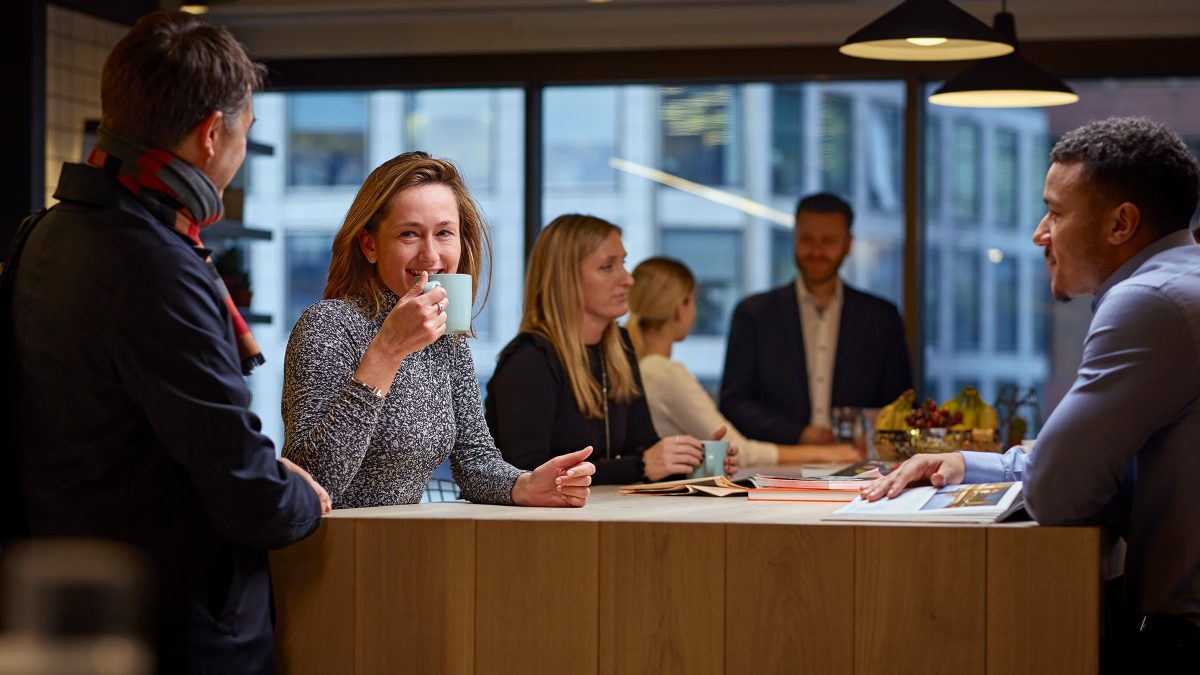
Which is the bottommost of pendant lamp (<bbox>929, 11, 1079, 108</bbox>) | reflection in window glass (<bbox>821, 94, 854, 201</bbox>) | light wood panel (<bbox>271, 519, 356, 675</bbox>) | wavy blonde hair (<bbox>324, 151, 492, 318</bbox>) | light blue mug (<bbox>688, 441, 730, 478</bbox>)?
light wood panel (<bbox>271, 519, 356, 675</bbox>)

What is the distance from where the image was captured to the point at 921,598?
6.39ft

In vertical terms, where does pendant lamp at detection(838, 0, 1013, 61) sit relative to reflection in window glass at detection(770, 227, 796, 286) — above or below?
above

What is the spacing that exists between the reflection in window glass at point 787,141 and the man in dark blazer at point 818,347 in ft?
6.09

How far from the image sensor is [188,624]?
1.74m

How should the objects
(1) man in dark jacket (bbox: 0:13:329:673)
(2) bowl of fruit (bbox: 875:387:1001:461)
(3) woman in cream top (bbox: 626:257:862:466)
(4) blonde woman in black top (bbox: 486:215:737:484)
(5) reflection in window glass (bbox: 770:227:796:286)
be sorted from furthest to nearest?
(5) reflection in window glass (bbox: 770:227:796:286), (3) woman in cream top (bbox: 626:257:862:466), (2) bowl of fruit (bbox: 875:387:1001:461), (4) blonde woman in black top (bbox: 486:215:737:484), (1) man in dark jacket (bbox: 0:13:329:673)

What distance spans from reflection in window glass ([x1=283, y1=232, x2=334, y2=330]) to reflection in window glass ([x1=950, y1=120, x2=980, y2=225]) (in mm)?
3042

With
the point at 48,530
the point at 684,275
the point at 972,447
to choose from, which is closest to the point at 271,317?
the point at 684,275

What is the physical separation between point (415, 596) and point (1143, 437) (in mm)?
1048

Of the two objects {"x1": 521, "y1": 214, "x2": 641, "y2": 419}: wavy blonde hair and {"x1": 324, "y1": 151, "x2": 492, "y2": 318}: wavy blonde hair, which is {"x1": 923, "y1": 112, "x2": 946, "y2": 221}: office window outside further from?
{"x1": 324, "y1": 151, "x2": 492, "y2": 318}: wavy blonde hair

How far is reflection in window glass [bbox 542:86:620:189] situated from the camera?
696cm

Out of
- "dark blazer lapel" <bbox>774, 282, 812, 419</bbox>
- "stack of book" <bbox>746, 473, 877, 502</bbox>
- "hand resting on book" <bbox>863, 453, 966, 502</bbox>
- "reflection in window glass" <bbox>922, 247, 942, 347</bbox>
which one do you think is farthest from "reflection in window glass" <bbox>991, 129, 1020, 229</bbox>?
"hand resting on book" <bbox>863, 453, 966, 502</bbox>

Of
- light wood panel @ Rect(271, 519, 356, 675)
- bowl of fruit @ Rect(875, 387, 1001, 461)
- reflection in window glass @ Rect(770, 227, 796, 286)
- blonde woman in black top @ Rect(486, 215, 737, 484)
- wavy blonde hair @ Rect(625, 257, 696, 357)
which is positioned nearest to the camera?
light wood panel @ Rect(271, 519, 356, 675)

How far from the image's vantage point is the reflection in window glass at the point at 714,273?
23.6ft

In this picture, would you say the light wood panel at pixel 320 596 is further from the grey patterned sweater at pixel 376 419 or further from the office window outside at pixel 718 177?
the office window outside at pixel 718 177
